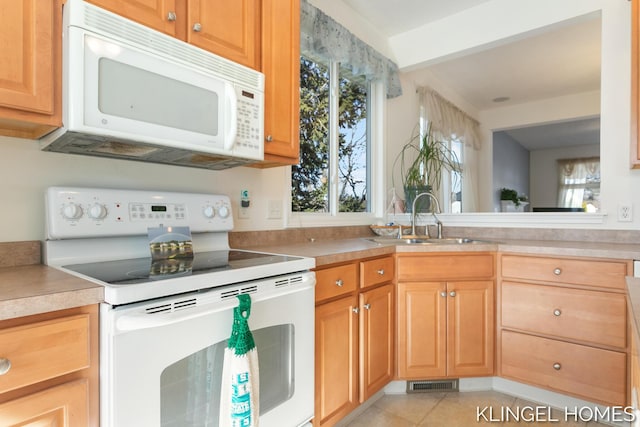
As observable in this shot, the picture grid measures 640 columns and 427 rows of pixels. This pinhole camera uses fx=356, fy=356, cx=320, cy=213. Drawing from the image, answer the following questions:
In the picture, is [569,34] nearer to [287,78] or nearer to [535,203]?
[287,78]

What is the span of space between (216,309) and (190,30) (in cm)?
100

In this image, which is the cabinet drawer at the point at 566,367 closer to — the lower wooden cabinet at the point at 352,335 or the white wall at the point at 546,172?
the lower wooden cabinet at the point at 352,335

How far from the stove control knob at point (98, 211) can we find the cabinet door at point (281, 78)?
2.25 feet

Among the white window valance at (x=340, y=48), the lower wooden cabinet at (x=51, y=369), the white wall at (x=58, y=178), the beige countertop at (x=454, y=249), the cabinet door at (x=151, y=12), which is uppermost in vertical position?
the white window valance at (x=340, y=48)

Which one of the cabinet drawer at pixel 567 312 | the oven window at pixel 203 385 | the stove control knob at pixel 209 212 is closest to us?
the oven window at pixel 203 385

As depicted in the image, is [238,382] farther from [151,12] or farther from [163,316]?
[151,12]

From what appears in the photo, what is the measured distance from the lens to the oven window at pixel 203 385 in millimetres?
945

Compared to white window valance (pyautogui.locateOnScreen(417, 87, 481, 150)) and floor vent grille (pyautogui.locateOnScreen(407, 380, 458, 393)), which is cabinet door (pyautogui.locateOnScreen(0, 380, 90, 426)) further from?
white window valance (pyautogui.locateOnScreen(417, 87, 481, 150))

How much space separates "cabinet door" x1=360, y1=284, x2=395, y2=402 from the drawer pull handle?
133 cm

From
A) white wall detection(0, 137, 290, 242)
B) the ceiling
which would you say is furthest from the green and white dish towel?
the ceiling

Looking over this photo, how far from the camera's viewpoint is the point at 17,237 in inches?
46.2

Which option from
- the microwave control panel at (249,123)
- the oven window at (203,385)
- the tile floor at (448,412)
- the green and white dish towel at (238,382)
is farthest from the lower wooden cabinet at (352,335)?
the microwave control panel at (249,123)

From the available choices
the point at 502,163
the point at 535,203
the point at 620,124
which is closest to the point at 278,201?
the point at 620,124

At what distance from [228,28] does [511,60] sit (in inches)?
124
